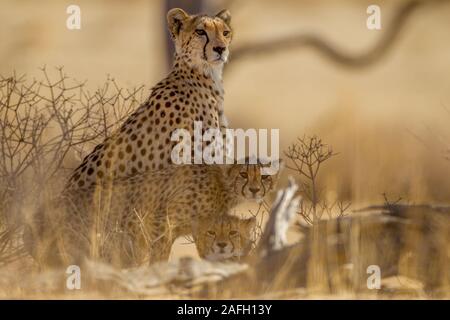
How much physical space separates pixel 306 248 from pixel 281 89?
10758 millimetres

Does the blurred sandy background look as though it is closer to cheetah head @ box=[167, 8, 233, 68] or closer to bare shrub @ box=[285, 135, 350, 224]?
bare shrub @ box=[285, 135, 350, 224]

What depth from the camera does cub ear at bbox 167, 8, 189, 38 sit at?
26.5ft

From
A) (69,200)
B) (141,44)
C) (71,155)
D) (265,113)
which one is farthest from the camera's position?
(141,44)

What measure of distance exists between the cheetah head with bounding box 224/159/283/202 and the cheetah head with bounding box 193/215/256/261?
0.67 ft

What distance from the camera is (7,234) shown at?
24.8 feet

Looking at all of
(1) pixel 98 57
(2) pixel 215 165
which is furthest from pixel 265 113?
(2) pixel 215 165

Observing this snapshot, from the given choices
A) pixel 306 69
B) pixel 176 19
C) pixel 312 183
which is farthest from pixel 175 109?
pixel 306 69

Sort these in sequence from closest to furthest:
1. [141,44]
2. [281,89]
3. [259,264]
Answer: [259,264], [281,89], [141,44]

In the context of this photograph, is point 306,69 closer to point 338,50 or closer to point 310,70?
point 310,70

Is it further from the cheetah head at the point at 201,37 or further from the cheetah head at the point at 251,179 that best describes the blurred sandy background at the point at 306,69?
the cheetah head at the point at 251,179

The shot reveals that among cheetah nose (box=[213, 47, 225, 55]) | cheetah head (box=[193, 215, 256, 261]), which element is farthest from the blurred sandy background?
cheetah head (box=[193, 215, 256, 261])

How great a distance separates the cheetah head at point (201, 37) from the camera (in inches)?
313

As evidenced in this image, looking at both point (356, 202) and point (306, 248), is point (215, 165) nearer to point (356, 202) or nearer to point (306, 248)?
point (306, 248)

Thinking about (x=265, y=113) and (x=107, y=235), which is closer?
(x=107, y=235)
